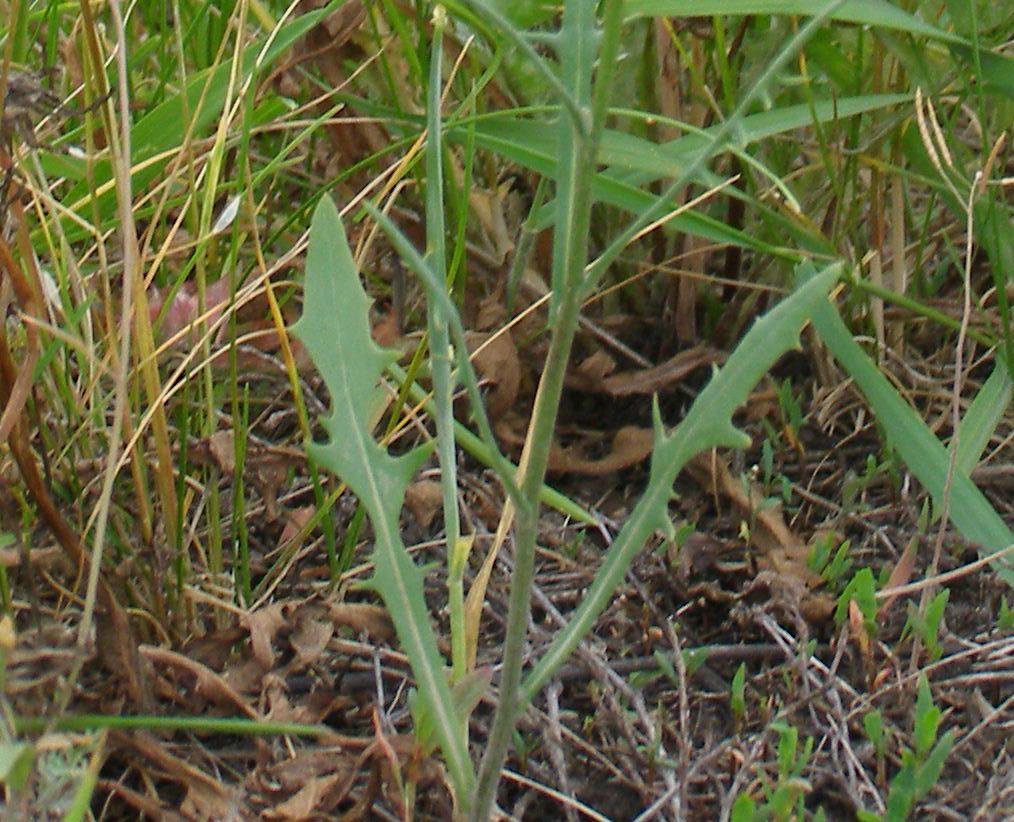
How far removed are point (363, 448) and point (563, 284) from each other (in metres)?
0.20

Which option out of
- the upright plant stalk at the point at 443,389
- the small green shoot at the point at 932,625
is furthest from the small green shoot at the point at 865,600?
the upright plant stalk at the point at 443,389

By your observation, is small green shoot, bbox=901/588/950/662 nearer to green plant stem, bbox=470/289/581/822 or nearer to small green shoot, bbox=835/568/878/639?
small green shoot, bbox=835/568/878/639

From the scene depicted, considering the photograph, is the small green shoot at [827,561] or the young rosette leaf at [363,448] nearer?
the young rosette leaf at [363,448]

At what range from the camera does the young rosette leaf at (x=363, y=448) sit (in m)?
0.87

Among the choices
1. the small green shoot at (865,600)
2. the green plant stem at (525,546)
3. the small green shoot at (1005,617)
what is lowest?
the small green shoot at (1005,617)

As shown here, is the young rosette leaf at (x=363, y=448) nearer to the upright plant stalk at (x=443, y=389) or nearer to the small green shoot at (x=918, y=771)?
the upright plant stalk at (x=443, y=389)

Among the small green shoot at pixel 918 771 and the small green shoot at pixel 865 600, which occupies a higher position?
the small green shoot at pixel 865 600

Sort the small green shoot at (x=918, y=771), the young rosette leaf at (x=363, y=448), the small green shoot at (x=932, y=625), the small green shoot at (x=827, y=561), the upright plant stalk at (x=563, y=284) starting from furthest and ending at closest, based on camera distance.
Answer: the small green shoot at (x=827, y=561)
the small green shoot at (x=932, y=625)
the small green shoot at (x=918, y=771)
the young rosette leaf at (x=363, y=448)
the upright plant stalk at (x=563, y=284)

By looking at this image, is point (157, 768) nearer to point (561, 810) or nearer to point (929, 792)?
point (561, 810)

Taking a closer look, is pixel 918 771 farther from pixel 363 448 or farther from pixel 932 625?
pixel 363 448

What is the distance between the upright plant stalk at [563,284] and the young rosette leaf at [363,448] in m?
0.05

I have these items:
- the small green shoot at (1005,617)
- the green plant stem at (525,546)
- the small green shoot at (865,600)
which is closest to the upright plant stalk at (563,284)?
the green plant stem at (525,546)

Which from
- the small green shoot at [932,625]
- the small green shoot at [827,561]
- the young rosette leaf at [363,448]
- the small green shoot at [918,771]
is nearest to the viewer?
the young rosette leaf at [363,448]

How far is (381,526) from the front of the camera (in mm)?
894
